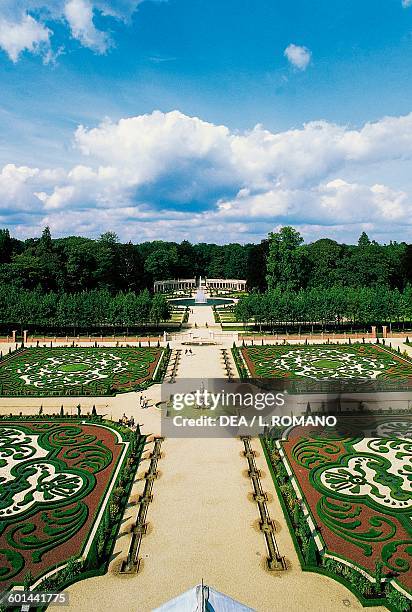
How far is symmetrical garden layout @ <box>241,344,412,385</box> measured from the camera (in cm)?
4325

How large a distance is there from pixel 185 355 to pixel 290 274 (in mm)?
42197

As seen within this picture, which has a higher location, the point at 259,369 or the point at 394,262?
the point at 394,262

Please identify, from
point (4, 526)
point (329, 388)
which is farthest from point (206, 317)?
point (4, 526)

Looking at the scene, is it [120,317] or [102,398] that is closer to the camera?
[102,398]

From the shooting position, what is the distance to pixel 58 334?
6538 cm

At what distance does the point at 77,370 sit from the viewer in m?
46.3

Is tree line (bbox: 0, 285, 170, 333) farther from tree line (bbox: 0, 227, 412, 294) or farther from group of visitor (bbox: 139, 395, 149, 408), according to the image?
group of visitor (bbox: 139, 395, 149, 408)

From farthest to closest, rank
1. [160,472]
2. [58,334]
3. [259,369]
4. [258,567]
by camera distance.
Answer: [58,334] → [259,369] → [160,472] → [258,567]

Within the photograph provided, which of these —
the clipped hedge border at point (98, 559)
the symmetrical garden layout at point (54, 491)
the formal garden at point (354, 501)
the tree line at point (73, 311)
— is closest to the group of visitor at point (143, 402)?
the symmetrical garden layout at point (54, 491)

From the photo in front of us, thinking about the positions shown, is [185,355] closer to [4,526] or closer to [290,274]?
[4,526]

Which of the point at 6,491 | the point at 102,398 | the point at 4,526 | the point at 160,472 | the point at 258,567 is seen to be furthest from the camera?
the point at 102,398

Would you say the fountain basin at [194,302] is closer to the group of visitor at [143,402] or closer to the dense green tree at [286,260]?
the dense green tree at [286,260]

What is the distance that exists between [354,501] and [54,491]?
13670 mm

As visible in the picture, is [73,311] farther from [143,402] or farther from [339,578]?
[339,578]
